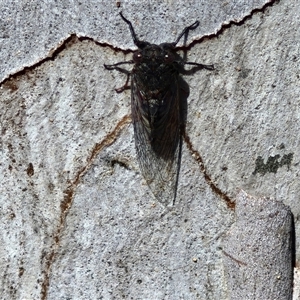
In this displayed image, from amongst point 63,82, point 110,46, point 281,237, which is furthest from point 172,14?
point 281,237

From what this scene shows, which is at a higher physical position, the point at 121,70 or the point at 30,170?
the point at 121,70

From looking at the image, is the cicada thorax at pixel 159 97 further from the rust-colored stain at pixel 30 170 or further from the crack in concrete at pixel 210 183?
the rust-colored stain at pixel 30 170

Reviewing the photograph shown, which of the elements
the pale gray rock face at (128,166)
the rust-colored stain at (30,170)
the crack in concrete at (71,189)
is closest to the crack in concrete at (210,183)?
the pale gray rock face at (128,166)

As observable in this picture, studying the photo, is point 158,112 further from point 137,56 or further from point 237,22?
point 237,22

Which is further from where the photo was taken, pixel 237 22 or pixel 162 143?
pixel 162 143

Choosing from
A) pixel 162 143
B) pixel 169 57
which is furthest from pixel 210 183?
pixel 169 57

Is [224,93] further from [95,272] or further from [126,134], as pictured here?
[95,272]
